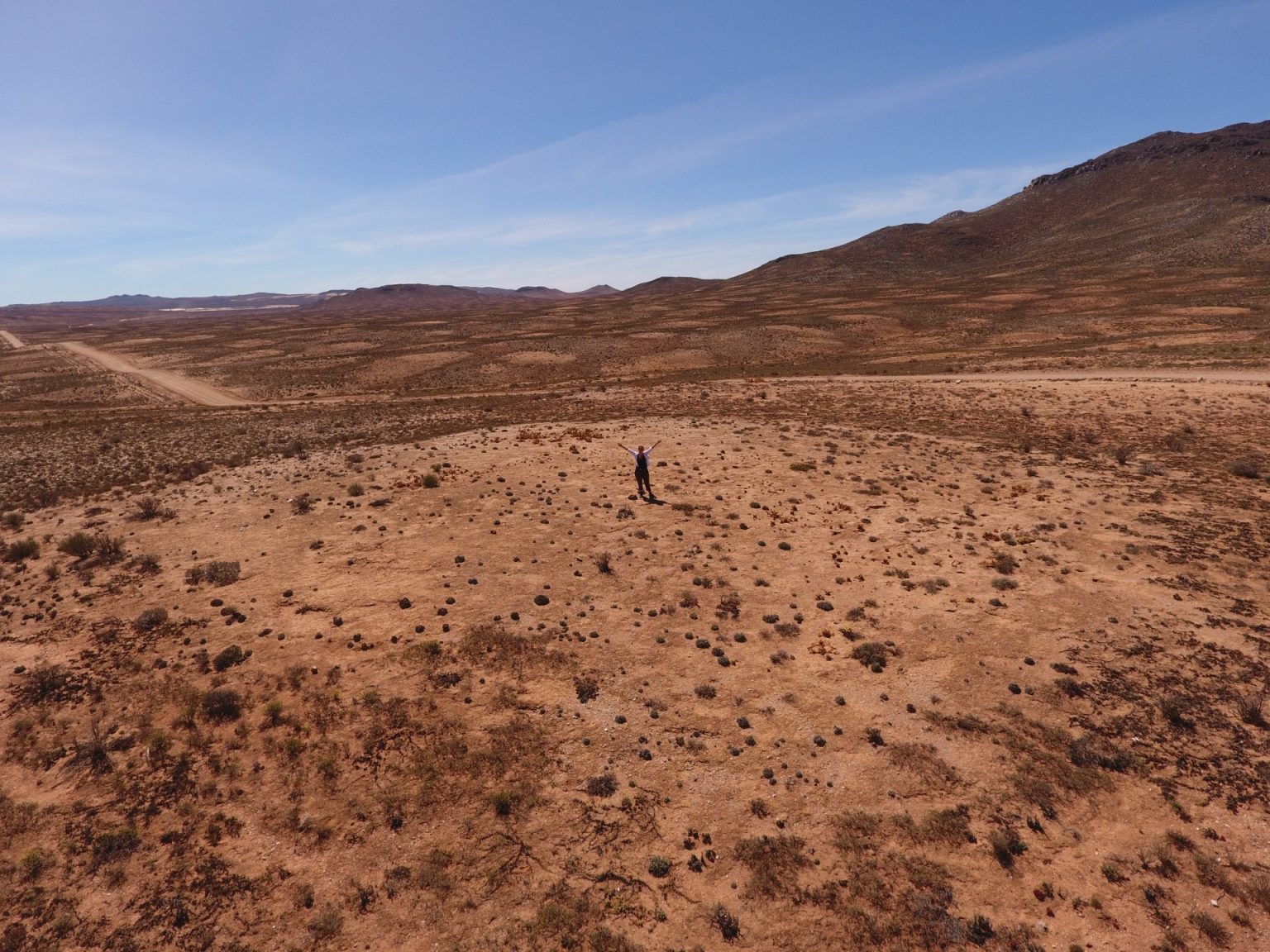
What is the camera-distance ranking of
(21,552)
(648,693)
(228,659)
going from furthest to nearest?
(21,552)
(228,659)
(648,693)

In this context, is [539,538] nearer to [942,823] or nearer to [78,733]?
[78,733]

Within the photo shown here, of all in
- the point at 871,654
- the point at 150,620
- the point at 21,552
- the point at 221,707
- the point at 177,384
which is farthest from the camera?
the point at 177,384

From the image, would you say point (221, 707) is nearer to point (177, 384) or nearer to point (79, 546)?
point (79, 546)

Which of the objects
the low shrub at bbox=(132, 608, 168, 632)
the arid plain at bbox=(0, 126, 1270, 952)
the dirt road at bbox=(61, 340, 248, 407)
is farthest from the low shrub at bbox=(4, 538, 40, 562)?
the dirt road at bbox=(61, 340, 248, 407)

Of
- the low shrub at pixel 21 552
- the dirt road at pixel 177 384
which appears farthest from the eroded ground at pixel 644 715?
the dirt road at pixel 177 384

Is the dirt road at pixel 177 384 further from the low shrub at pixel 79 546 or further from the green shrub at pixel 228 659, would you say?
the green shrub at pixel 228 659

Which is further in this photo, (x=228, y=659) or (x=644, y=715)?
(x=228, y=659)

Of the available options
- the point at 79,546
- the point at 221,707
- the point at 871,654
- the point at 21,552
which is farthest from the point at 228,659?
the point at 871,654
